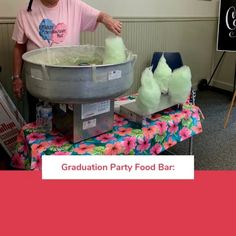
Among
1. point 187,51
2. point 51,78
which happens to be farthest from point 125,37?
point 51,78

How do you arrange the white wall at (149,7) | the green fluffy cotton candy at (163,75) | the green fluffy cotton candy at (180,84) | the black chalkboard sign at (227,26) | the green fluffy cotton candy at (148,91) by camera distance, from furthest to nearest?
the black chalkboard sign at (227,26), the white wall at (149,7), the green fluffy cotton candy at (163,75), the green fluffy cotton candy at (180,84), the green fluffy cotton candy at (148,91)

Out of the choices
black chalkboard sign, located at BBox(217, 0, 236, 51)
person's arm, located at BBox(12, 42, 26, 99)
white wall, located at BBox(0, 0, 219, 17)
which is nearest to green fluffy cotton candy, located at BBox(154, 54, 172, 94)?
person's arm, located at BBox(12, 42, 26, 99)

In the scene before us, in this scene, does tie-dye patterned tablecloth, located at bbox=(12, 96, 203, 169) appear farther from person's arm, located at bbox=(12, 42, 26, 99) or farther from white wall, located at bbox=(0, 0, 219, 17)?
white wall, located at bbox=(0, 0, 219, 17)

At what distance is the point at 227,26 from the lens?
360 cm

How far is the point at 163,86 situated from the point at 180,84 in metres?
0.13

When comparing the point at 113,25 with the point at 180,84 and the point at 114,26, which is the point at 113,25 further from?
the point at 180,84

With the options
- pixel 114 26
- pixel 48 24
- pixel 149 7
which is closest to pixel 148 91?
pixel 114 26

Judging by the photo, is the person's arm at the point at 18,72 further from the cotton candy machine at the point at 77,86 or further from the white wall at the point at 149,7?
the white wall at the point at 149,7

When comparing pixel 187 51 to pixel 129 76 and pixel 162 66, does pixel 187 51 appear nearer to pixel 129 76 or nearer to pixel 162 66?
pixel 162 66

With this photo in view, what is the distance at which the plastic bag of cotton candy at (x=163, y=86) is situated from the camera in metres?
1.44

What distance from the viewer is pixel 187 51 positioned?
12.4ft

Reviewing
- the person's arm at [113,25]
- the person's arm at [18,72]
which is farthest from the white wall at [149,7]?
the person's arm at [113,25]

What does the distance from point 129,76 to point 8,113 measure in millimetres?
986

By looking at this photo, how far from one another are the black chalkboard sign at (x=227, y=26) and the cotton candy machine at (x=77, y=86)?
2.62 meters
